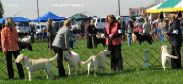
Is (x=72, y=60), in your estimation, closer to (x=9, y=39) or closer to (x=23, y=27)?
(x=9, y=39)

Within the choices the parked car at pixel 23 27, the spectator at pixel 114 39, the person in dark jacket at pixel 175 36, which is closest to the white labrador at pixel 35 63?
the spectator at pixel 114 39

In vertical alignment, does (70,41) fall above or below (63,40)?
below

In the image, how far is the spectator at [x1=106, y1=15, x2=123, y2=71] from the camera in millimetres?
14351

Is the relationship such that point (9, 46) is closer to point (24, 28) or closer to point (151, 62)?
point (151, 62)

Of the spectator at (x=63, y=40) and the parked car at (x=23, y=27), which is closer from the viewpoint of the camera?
the spectator at (x=63, y=40)

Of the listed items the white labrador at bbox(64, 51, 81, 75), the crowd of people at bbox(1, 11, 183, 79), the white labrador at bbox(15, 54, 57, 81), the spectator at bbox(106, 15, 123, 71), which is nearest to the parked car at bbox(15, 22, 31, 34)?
the crowd of people at bbox(1, 11, 183, 79)

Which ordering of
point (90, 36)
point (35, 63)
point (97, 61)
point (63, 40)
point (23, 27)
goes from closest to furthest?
point (35, 63)
point (63, 40)
point (97, 61)
point (90, 36)
point (23, 27)

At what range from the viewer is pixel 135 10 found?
57.2 m

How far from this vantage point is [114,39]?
14.4m

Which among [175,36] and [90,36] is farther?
[90,36]

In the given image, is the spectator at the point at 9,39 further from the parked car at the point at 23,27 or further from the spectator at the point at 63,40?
the parked car at the point at 23,27

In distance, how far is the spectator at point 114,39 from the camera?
14.4 m

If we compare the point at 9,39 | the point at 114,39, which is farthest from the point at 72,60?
the point at 9,39

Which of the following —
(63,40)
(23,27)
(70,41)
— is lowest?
(23,27)
